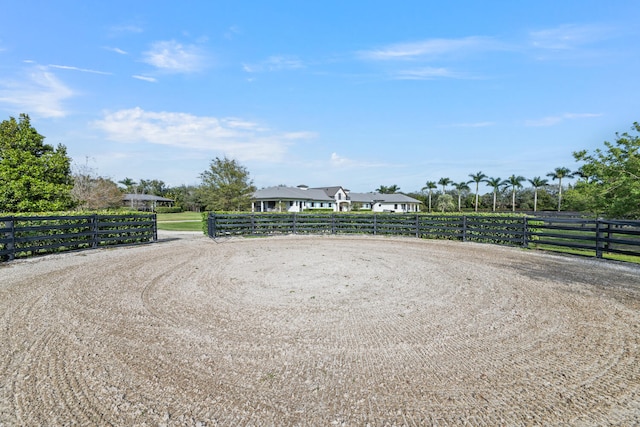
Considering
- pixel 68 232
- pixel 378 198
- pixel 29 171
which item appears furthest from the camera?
pixel 378 198

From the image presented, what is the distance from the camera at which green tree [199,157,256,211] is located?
23.4 meters

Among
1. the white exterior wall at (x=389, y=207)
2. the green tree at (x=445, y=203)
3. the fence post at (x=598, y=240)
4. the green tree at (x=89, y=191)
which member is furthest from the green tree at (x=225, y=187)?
the green tree at (x=445, y=203)

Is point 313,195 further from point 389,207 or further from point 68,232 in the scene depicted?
point 68,232

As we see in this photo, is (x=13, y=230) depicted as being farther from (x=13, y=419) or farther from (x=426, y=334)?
(x=426, y=334)

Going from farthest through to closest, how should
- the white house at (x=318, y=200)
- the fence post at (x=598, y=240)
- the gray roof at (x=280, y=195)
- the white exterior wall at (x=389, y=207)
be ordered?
the white exterior wall at (x=389, y=207) → the white house at (x=318, y=200) → the gray roof at (x=280, y=195) → the fence post at (x=598, y=240)

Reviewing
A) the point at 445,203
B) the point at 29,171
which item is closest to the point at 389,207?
Result: the point at 445,203

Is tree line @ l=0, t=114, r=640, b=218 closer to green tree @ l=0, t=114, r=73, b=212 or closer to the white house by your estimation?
green tree @ l=0, t=114, r=73, b=212

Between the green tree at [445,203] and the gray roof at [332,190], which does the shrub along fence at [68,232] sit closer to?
the gray roof at [332,190]

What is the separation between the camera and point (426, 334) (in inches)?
153

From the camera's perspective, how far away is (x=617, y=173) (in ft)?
58.6

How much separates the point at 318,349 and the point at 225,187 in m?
21.4

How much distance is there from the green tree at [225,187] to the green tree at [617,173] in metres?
22.3

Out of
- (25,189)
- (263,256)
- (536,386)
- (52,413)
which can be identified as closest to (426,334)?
(536,386)

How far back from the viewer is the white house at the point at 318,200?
1515 inches
